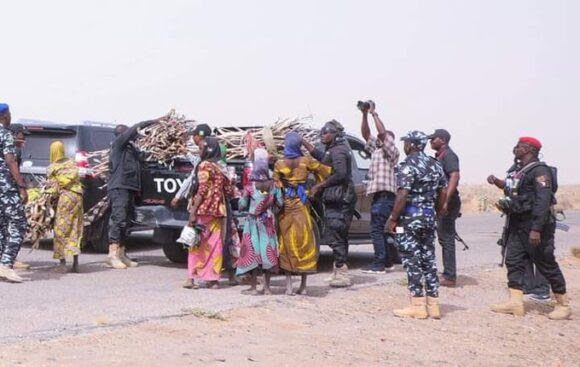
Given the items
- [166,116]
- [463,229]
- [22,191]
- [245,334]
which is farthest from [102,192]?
[463,229]

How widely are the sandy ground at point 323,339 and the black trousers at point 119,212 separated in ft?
8.16

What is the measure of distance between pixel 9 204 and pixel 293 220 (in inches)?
124

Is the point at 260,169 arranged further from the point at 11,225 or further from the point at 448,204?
the point at 11,225

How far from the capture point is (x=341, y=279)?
31.1ft

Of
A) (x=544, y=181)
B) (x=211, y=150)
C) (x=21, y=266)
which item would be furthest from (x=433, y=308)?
(x=21, y=266)

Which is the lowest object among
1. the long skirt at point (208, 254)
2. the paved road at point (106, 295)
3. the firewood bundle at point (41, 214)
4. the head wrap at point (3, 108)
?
the paved road at point (106, 295)

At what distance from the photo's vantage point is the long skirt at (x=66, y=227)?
32.9 feet

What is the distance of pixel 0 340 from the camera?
20.0ft

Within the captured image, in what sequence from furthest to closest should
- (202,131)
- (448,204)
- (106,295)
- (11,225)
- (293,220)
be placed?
(448,204), (202,131), (11,225), (293,220), (106,295)

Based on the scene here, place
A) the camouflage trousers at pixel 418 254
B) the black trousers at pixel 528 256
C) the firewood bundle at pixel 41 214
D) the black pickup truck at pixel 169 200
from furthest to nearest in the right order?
the black pickup truck at pixel 169 200, the firewood bundle at pixel 41 214, the black trousers at pixel 528 256, the camouflage trousers at pixel 418 254

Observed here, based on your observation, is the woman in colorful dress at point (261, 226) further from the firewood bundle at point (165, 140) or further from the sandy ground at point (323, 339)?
the firewood bundle at point (165, 140)

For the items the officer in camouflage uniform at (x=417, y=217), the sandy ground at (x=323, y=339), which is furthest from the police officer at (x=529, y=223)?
the officer in camouflage uniform at (x=417, y=217)

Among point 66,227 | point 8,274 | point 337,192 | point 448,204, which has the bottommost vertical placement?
point 8,274

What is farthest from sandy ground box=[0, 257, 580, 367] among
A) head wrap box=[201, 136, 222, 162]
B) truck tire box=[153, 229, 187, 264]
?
truck tire box=[153, 229, 187, 264]
